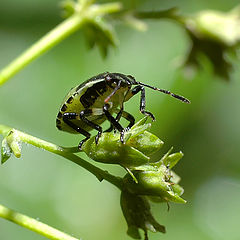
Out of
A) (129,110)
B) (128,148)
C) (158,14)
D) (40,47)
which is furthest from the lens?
(129,110)

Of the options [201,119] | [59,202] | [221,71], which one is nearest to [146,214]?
[221,71]

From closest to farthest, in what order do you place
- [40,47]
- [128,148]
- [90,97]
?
[128,148]
[90,97]
[40,47]

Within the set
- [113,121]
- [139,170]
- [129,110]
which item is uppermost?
[113,121]

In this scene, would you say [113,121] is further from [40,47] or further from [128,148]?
[40,47]

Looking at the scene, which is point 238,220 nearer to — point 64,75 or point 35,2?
point 64,75

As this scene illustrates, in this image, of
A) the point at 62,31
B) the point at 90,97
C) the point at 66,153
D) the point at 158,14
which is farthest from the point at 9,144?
the point at 158,14

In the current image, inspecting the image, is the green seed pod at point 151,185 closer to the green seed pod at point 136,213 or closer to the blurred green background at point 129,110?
the green seed pod at point 136,213

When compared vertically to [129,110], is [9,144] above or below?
above
